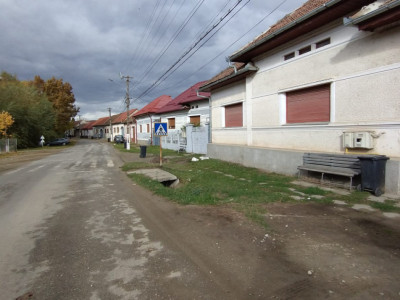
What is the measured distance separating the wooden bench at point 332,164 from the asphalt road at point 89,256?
517cm

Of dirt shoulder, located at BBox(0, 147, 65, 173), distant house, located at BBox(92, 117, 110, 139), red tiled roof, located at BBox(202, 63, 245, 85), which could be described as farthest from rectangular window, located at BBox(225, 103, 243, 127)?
distant house, located at BBox(92, 117, 110, 139)

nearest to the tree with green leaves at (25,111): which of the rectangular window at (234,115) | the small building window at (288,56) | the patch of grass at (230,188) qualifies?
the rectangular window at (234,115)

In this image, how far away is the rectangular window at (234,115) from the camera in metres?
12.7

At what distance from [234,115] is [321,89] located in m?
5.48

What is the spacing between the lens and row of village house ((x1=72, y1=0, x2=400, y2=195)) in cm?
622

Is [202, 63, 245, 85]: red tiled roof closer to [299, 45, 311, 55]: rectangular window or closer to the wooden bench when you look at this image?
[299, 45, 311, 55]: rectangular window

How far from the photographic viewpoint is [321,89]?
820 cm

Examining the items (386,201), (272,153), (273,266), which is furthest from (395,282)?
(272,153)

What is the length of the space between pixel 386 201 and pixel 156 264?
529 centimetres

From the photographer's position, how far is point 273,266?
3248 millimetres

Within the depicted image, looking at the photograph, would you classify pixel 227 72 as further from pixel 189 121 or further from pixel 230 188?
pixel 189 121

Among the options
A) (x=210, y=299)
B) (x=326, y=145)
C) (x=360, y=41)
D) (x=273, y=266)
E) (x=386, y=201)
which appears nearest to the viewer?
(x=210, y=299)

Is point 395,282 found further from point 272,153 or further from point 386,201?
point 272,153

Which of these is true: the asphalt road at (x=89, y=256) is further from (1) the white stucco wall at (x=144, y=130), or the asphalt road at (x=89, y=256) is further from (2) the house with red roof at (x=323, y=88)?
(1) the white stucco wall at (x=144, y=130)
